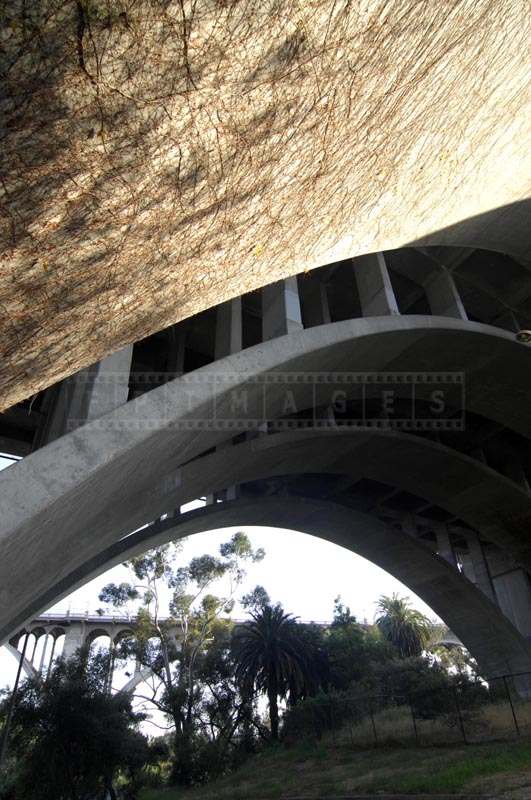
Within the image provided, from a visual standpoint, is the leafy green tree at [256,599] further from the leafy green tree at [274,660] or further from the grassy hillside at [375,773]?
the grassy hillside at [375,773]

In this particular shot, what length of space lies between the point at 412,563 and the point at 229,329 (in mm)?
16288

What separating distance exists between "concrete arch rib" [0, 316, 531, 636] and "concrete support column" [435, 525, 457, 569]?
11.0 metres

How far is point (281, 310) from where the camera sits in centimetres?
911

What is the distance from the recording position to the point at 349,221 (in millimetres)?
4840

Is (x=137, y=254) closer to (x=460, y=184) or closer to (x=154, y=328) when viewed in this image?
(x=154, y=328)

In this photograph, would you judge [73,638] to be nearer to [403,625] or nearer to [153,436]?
[403,625]

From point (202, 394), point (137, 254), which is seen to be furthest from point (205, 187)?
point (202, 394)

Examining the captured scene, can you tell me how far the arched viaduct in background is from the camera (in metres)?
6.32

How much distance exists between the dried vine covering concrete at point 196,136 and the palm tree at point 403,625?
45.7 metres

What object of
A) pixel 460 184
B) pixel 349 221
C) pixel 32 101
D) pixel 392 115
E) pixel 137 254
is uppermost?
pixel 460 184

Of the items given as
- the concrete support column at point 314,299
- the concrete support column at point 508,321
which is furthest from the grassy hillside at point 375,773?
the concrete support column at point 508,321

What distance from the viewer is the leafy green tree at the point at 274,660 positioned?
88.0ft

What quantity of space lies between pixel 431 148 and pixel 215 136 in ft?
9.90

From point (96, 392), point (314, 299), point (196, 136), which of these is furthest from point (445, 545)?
point (196, 136)
